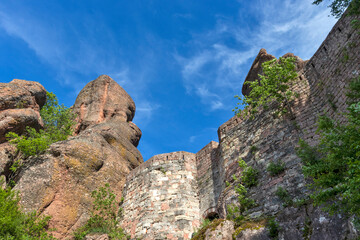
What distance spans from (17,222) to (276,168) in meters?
9.36

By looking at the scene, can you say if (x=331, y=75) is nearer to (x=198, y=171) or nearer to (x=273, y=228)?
(x=273, y=228)

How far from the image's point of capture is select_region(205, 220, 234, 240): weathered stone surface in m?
8.49

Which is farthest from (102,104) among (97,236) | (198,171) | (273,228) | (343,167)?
(343,167)

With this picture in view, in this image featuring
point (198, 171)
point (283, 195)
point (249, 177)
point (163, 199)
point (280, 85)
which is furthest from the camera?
point (198, 171)

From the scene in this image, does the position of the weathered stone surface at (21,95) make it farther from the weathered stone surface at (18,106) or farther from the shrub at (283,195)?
the shrub at (283,195)

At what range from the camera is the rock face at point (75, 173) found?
12781mm

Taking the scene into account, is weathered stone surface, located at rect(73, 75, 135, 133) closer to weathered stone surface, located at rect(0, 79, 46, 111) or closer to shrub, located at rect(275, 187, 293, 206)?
weathered stone surface, located at rect(0, 79, 46, 111)

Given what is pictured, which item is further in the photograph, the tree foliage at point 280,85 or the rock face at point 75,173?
the rock face at point 75,173

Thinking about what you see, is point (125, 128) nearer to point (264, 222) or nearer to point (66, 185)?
point (66, 185)

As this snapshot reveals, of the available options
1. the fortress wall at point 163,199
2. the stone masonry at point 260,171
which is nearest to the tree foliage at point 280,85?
the stone masonry at point 260,171

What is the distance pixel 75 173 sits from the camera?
46.9ft

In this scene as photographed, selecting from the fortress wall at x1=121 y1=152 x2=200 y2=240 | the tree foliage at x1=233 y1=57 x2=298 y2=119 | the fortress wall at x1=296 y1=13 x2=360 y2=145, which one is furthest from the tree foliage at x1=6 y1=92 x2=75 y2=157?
the fortress wall at x1=296 y1=13 x2=360 y2=145

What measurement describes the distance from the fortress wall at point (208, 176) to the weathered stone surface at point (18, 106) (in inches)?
357

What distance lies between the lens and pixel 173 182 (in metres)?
14.4
